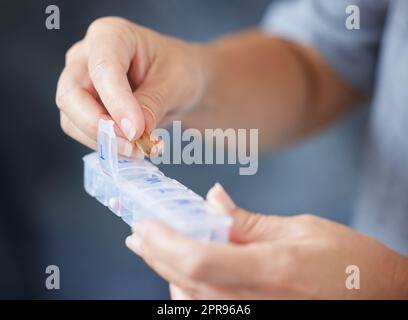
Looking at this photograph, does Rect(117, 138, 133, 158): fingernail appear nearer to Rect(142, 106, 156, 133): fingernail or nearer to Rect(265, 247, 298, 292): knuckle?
Rect(142, 106, 156, 133): fingernail

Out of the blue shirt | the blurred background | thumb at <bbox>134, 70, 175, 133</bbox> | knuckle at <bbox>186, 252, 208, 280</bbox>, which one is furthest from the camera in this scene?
the blurred background

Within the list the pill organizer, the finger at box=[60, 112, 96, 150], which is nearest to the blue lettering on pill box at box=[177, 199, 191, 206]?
the pill organizer

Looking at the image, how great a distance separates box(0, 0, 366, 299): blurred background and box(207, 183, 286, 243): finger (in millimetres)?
273

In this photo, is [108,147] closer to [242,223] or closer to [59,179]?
[242,223]

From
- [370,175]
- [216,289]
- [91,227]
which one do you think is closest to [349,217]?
[370,175]

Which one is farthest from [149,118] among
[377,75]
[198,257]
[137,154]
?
[377,75]

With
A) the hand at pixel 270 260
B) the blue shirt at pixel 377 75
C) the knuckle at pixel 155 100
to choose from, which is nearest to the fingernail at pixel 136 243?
the hand at pixel 270 260

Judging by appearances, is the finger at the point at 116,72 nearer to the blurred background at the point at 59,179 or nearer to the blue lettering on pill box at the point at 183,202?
the blue lettering on pill box at the point at 183,202

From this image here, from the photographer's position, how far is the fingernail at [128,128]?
0.35 m

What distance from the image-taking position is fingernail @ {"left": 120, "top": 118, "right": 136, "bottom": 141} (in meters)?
0.35

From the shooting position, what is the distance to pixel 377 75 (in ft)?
1.87

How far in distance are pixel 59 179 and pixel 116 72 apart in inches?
11.5

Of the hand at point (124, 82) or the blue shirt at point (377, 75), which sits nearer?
the hand at point (124, 82)

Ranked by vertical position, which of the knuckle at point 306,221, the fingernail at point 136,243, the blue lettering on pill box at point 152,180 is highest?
→ the blue lettering on pill box at point 152,180
